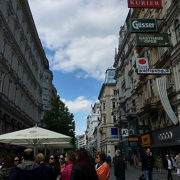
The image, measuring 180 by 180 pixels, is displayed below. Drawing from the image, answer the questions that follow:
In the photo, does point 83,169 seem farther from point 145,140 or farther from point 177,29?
point 145,140

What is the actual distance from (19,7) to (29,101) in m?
16.1

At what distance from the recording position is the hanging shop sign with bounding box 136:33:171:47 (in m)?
16.9

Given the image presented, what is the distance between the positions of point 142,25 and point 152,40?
61.7 inches

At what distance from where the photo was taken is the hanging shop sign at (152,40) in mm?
16859

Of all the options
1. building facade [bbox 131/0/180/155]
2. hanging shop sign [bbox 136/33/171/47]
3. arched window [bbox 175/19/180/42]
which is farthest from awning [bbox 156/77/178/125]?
hanging shop sign [bbox 136/33/171/47]

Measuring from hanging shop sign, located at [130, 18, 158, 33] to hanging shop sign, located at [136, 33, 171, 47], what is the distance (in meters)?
0.45

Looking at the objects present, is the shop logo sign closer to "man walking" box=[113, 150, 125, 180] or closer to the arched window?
the arched window

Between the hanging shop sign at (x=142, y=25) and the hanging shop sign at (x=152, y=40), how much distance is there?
17.8 inches

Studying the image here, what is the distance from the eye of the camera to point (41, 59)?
5000 centimetres

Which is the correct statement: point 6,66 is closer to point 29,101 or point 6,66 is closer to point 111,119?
point 29,101

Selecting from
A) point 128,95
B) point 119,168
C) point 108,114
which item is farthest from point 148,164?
point 108,114

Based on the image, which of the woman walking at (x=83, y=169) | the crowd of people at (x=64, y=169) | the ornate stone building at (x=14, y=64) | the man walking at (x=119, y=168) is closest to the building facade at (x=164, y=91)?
the man walking at (x=119, y=168)

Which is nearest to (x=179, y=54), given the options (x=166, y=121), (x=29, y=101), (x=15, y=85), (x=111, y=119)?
(x=166, y=121)

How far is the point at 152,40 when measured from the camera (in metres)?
17.1
